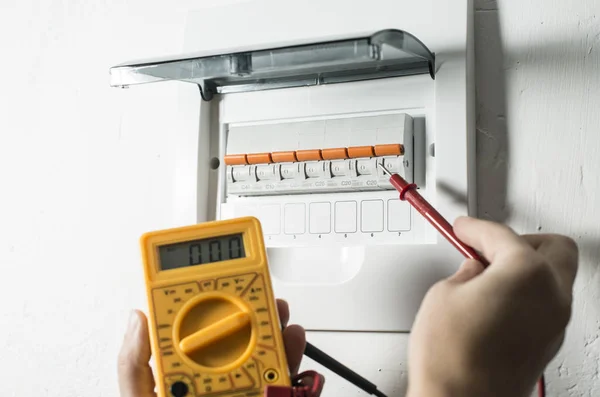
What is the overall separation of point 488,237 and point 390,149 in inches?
5.3

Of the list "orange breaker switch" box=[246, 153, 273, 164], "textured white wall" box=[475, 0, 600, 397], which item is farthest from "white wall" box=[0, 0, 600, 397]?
"orange breaker switch" box=[246, 153, 273, 164]

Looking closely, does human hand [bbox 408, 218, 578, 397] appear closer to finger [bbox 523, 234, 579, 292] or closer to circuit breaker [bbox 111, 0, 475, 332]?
finger [bbox 523, 234, 579, 292]

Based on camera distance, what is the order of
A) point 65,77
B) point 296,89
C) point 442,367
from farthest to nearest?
point 65,77 < point 296,89 < point 442,367

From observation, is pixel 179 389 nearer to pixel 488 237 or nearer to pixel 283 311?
pixel 283 311

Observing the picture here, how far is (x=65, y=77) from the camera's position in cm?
80

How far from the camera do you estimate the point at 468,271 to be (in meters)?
0.50

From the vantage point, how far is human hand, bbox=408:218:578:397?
1.39ft

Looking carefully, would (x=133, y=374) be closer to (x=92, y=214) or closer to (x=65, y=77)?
(x=92, y=214)

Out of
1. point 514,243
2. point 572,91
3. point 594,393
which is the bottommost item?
point 594,393

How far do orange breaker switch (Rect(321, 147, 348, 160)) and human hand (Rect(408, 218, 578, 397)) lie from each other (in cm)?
19

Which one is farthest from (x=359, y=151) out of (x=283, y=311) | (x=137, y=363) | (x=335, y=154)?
(x=137, y=363)

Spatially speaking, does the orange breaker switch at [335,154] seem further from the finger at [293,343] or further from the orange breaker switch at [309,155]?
the finger at [293,343]

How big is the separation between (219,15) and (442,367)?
1.39 feet

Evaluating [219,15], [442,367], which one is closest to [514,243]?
[442,367]
